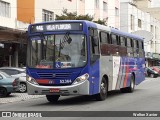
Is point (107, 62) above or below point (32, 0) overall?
below

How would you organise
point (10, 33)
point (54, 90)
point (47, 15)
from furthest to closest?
point (47, 15) → point (10, 33) → point (54, 90)

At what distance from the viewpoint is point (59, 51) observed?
A: 15852mm

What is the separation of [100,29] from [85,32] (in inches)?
66.2

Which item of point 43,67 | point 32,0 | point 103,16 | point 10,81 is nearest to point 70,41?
point 43,67

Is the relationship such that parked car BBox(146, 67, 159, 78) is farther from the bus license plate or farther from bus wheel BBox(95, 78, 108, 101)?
the bus license plate

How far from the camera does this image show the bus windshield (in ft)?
51.5

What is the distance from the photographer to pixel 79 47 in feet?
51.7

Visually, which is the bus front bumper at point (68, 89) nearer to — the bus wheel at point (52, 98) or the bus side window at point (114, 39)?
the bus wheel at point (52, 98)

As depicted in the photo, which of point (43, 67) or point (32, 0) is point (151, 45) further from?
point (43, 67)

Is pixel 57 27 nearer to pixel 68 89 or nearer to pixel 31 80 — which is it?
pixel 31 80

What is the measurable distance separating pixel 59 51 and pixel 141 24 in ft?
204

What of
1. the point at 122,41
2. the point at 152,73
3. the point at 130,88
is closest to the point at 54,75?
the point at 122,41

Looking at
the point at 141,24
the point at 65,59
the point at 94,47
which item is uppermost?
the point at 141,24

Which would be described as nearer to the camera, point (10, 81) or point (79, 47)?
point (79, 47)
